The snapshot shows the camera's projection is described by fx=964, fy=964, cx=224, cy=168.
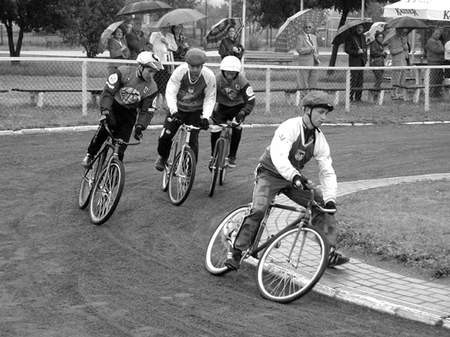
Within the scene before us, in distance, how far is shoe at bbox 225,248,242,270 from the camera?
27.6 feet

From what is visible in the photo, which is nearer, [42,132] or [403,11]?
[42,132]

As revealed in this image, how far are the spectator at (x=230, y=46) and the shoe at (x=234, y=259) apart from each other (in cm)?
1325

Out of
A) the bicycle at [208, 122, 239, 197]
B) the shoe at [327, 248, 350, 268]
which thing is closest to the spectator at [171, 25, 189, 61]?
the bicycle at [208, 122, 239, 197]

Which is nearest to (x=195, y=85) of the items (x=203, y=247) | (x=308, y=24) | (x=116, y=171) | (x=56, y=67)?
(x=116, y=171)

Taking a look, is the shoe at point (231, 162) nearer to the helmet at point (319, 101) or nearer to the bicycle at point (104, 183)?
the bicycle at point (104, 183)

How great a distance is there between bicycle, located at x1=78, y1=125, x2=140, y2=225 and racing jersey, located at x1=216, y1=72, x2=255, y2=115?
8.02ft

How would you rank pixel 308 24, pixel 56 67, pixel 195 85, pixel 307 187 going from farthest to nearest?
1. pixel 56 67
2. pixel 308 24
3. pixel 195 85
4. pixel 307 187

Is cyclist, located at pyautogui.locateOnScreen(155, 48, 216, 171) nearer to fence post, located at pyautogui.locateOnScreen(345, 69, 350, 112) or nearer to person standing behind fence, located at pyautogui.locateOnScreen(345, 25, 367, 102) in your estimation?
fence post, located at pyautogui.locateOnScreen(345, 69, 350, 112)

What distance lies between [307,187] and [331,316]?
1147mm

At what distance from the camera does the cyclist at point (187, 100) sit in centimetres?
1219

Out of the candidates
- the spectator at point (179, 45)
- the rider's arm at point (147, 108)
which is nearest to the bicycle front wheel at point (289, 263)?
the rider's arm at point (147, 108)

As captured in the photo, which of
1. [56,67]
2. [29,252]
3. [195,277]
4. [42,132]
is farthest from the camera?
[56,67]

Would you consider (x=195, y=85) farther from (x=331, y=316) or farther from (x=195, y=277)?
(x=331, y=316)

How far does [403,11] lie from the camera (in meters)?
27.1
